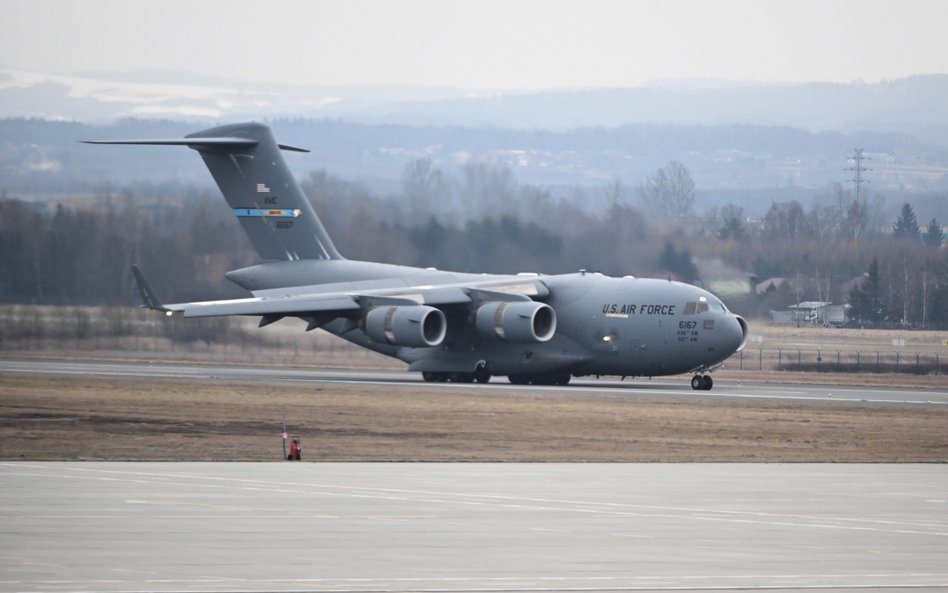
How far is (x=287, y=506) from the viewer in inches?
683

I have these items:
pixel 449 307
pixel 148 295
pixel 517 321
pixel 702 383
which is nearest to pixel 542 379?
pixel 517 321

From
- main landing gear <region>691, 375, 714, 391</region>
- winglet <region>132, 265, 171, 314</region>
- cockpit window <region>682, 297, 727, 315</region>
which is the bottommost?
main landing gear <region>691, 375, 714, 391</region>

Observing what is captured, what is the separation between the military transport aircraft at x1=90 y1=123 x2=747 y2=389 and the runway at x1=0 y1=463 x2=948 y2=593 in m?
23.3

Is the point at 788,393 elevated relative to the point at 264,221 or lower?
lower

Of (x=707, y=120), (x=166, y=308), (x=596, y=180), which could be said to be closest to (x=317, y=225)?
(x=166, y=308)

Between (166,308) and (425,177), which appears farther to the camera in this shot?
(425,177)

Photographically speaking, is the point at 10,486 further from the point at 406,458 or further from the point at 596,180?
the point at 596,180

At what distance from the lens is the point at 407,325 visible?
47.2m

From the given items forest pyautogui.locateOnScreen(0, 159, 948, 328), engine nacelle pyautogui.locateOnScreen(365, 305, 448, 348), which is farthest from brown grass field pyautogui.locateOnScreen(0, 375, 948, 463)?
forest pyautogui.locateOnScreen(0, 159, 948, 328)

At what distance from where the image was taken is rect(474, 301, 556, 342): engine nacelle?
47344 millimetres

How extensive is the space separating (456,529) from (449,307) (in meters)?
33.7

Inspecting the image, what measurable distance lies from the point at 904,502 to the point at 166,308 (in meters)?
29.6

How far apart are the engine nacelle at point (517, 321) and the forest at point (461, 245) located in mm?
9371

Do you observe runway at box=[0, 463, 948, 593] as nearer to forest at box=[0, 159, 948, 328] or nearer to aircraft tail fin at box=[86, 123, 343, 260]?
aircraft tail fin at box=[86, 123, 343, 260]
